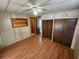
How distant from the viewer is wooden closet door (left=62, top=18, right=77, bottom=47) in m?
3.01

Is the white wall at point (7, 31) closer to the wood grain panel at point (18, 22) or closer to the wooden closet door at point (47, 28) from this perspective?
the wood grain panel at point (18, 22)

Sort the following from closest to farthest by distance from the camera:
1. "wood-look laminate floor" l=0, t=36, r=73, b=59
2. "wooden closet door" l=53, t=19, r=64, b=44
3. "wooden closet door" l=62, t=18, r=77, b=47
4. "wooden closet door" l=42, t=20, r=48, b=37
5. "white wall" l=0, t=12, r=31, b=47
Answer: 1. "wood-look laminate floor" l=0, t=36, r=73, b=59
2. "wooden closet door" l=62, t=18, r=77, b=47
3. "white wall" l=0, t=12, r=31, b=47
4. "wooden closet door" l=53, t=19, r=64, b=44
5. "wooden closet door" l=42, t=20, r=48, b=37

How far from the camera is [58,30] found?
3.78 metres

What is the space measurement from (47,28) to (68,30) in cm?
186

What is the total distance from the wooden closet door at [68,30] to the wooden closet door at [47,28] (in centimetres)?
124

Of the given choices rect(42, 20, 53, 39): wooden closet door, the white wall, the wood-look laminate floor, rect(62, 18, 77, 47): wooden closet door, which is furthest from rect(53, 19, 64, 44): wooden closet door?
the white wall

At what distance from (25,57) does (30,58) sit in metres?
0.24

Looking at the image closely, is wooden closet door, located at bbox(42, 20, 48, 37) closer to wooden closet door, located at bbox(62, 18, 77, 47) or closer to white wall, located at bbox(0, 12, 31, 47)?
wooden closet door, located at bbox(62, 18, 77, 47)

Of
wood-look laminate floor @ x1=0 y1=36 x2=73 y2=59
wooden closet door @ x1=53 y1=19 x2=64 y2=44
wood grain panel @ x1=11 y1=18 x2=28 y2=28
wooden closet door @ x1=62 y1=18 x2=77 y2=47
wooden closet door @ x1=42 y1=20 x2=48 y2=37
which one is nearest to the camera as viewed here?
wood-look laminate floor @ x1=0 y1=36 x2=73 y2=59

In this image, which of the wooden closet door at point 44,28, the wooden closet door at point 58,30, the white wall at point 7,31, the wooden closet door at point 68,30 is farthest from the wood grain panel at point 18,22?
the wooden closet door at point 68,30

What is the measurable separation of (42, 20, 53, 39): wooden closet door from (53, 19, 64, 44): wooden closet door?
1.71ft

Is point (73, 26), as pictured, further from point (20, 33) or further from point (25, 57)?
point (20, 33)

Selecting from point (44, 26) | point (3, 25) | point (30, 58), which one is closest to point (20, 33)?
point (3, 25)

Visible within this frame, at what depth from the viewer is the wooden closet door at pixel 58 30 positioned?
3.59 meters
